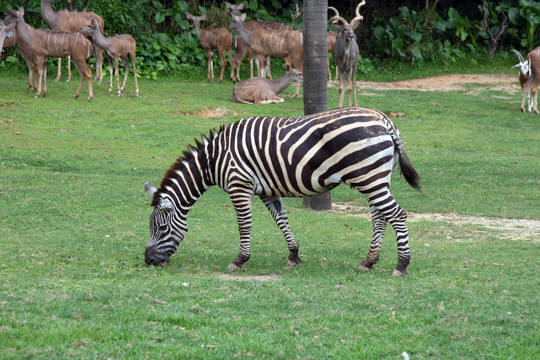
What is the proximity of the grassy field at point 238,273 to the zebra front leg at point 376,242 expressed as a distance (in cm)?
26

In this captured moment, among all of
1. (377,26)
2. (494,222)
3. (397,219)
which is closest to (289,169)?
(397,219)

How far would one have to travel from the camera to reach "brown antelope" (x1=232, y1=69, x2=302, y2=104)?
71.9 ft

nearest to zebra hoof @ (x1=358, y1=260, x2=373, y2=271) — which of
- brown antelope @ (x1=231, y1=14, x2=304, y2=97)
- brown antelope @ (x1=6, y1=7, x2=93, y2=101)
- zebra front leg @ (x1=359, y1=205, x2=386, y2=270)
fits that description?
zebra front leg @ (x1=359, y1=205, x2=386, y2=270)

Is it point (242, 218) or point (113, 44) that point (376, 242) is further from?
point (113, 44)

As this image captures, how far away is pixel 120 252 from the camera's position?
858 centimetres

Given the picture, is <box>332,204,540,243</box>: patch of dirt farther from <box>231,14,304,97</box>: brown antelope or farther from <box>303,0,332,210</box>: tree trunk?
<box>231,14,304,97</box>: brown antelope

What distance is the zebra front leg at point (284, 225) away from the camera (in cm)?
813

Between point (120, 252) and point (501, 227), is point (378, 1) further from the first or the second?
point (120, 252)

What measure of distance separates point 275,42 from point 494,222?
48.7ft

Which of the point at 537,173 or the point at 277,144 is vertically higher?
the point at 277,144

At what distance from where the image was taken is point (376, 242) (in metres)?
7.91

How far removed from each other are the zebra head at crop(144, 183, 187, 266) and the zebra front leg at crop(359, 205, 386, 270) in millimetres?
2005

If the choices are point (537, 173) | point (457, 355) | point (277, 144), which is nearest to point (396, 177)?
point (537, 173)

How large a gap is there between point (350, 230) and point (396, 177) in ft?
15.0
